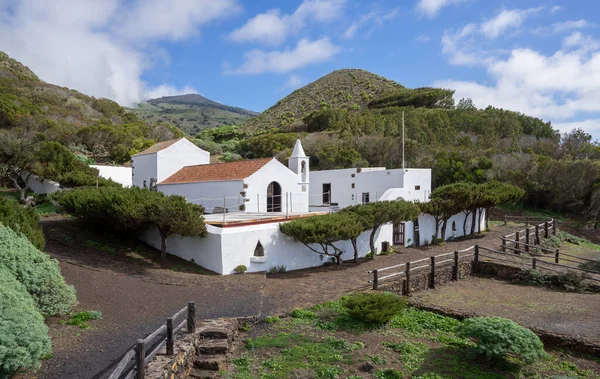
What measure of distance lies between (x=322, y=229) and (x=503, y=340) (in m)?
7.81

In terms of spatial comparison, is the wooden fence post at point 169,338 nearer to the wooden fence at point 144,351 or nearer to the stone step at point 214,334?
the wooden fence at point 144,351

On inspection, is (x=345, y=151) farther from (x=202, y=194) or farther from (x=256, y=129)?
(x=256, y=129)

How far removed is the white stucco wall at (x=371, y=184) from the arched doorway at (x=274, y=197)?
6.20 m

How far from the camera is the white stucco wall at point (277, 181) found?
2161 cm

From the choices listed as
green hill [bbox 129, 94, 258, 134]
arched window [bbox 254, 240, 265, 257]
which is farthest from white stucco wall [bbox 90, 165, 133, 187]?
green hill [bbox 129, 94, 258, 134]

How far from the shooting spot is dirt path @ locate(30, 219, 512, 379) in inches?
292

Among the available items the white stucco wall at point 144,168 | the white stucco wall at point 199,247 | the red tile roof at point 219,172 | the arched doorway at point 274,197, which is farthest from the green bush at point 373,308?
the white stucco wall at point 144,168

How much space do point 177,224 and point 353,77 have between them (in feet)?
284

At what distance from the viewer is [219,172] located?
2305cm

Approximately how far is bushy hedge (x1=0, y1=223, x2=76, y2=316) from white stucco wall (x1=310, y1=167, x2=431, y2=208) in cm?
1802

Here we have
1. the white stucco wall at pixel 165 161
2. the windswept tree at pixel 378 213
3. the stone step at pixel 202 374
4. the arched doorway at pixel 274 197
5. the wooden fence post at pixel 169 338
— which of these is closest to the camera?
the wooden fence post at pixel 169 338

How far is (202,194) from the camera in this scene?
22.9 meters

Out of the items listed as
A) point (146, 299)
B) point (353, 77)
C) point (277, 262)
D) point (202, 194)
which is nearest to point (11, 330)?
point (146, 299)

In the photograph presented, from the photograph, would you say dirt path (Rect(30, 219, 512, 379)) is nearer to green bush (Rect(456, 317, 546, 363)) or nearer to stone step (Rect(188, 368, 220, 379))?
stone step (Rect(188, 368, 220, 379))
